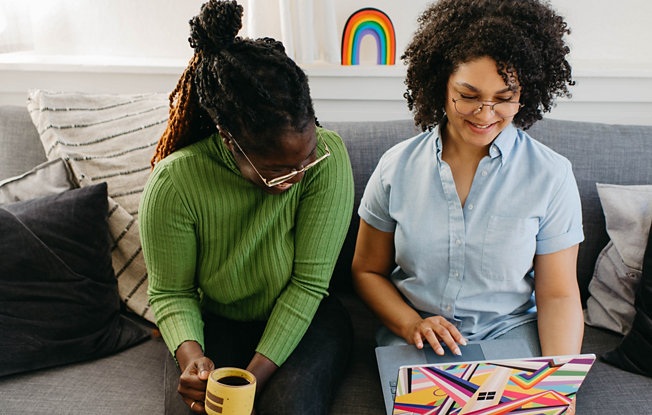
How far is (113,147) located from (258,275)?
24.4 inches

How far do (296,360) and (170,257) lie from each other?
1.11 ft

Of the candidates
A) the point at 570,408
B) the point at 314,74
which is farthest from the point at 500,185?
the point at 314,74

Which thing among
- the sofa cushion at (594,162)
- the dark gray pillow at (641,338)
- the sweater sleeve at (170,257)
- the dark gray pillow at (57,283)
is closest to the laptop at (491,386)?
the dark gray pillow at (641,338)

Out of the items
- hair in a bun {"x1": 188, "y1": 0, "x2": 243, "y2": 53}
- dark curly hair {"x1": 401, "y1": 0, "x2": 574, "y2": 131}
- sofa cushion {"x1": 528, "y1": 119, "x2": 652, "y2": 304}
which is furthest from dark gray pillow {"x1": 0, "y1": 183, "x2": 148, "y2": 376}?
sofa cushion {"x1": 528, "y1": 119, "x2": 652, "y2": 304}

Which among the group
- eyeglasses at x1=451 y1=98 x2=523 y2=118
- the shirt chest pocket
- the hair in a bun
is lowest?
the shirt chest pocket

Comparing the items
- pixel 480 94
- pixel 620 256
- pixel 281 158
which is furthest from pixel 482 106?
pixel 620 256

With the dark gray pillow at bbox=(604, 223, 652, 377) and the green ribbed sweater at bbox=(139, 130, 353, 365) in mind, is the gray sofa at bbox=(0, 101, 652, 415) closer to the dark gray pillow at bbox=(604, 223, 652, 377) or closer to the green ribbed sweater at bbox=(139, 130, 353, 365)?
the dark gray pillow at bbox=(604, 223, 652, 377)

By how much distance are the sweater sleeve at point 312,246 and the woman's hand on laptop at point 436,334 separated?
0.21m

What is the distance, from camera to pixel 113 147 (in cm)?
146

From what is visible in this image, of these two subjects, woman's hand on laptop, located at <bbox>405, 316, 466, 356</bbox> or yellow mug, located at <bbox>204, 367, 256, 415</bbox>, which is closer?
yellow mug, located at <bbox>204, 367, 256, 415</bbox>

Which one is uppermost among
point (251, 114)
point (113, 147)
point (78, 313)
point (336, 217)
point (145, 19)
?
point (145, 19)

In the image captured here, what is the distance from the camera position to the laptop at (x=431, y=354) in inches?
42.4

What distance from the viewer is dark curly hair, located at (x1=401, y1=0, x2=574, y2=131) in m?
1.00

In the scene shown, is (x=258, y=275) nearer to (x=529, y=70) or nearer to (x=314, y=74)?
(x=529, y=70)
